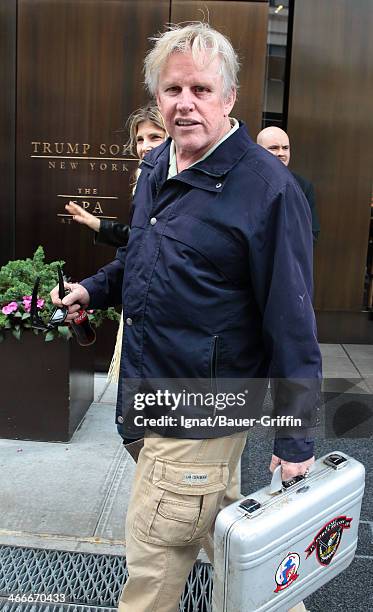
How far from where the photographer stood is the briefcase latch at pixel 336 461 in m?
2.05

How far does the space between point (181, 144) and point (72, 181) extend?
A: 11.0 ft

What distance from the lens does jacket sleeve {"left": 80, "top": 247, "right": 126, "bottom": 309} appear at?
245cm

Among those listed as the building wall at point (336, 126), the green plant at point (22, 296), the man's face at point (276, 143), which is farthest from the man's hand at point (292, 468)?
the building wall at point (336, 126)

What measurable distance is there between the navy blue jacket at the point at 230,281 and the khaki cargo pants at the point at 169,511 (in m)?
0.07

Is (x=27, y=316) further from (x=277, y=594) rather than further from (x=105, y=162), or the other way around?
(x=277, y=594)

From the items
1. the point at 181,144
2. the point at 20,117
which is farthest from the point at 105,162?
the point at 181,144

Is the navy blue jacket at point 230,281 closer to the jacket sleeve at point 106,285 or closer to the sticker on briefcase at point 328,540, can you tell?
the sticker on briefcase at point 328,540

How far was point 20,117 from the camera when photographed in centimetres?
519

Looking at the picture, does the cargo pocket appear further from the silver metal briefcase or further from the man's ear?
the man's ear

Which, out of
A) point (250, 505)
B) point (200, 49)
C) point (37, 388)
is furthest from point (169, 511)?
point (37, 388)

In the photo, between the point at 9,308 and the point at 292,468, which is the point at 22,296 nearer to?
the point at 9,308

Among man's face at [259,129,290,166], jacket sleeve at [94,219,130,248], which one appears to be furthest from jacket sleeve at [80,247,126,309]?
man's face at [259,129,290,166]

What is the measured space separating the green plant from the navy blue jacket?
1.98 m

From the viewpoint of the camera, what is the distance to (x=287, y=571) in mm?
1861
